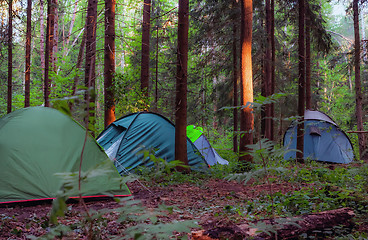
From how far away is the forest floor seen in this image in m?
3.46

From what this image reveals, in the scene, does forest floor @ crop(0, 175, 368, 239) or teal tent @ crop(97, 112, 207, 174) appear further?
teal tent @ crop(97, 112, 207, 174)

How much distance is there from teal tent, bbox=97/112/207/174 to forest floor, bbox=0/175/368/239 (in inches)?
40.8

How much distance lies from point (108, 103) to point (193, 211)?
6504 mm

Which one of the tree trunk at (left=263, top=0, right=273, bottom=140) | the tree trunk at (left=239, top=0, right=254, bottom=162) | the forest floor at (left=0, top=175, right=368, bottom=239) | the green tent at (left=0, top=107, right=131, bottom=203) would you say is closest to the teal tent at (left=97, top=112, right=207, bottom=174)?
the forest floor at (left=0, top=175, right=368, bottom=239)

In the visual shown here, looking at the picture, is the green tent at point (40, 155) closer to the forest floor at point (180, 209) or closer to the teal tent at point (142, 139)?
the forest floor at point (180, 209)

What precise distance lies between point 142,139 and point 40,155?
346 centimetres

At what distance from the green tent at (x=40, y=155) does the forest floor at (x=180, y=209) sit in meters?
0.26

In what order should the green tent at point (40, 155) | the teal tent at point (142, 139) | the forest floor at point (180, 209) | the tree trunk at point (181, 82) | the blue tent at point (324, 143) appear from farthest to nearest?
the blue tent at point (324, 143), the teal tent at point (142, 139), the tree trunk at point (181, 82), the green tent at point (40, 155), the forest floor at point (180, 209)

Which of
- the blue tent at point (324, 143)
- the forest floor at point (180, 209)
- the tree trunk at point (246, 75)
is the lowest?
the forest floor at point (180, 209)

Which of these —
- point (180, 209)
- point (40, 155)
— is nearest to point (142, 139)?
point (40, 155)

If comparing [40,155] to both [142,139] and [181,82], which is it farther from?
[181,82]

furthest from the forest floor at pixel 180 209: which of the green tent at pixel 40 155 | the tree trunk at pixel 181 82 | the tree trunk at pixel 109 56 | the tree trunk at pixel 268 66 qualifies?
the tree trunk at pixel 268 66

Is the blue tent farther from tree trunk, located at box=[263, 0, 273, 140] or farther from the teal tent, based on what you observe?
the teal tent

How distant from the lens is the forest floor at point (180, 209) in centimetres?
346
